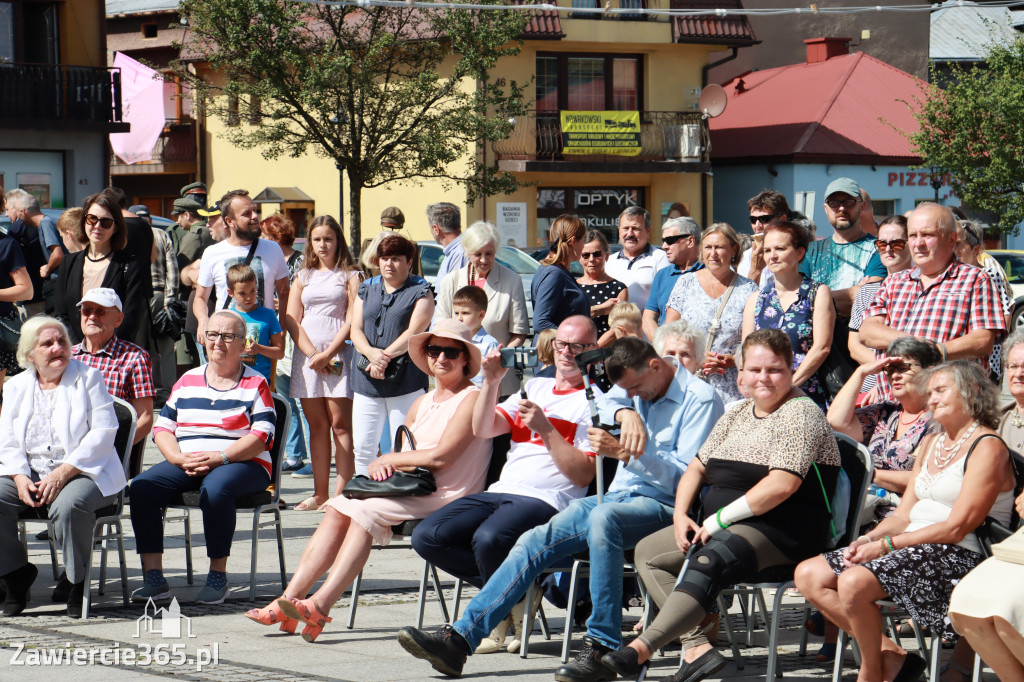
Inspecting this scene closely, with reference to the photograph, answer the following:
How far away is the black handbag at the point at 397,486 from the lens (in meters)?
6.86

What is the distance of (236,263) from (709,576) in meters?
5.44

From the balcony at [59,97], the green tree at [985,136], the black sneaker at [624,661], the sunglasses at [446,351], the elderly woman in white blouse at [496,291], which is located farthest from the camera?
the green tree at [985,136]

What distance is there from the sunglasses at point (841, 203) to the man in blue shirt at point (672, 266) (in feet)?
3.22

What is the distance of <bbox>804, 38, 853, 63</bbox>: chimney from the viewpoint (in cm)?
4175

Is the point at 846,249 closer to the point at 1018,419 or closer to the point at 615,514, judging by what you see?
the point at 1018,419

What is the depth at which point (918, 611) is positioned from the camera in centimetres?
543

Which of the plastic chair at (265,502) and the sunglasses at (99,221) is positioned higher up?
the sunglasses at (99,221)

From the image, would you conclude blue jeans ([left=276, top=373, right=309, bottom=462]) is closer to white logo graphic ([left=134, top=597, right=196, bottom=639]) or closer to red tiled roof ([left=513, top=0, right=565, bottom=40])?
white logo graphic ([left=134, top=597, right=196, bottom=639])

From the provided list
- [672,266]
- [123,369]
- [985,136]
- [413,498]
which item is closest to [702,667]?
[413,498]

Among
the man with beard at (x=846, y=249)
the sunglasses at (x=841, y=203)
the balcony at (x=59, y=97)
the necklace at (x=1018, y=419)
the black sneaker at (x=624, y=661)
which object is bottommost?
the black sneaker at (x=624, y=661)

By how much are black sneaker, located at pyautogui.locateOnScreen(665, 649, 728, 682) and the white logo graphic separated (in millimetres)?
2381

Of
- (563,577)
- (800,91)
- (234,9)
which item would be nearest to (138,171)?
(234,9)

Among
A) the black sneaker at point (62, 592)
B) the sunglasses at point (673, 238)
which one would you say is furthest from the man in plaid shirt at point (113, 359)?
the sunglasses at point (673, 238)

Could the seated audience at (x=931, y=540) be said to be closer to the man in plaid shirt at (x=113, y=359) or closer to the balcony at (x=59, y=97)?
the man in plaid shirt at (x=113, y=359)
